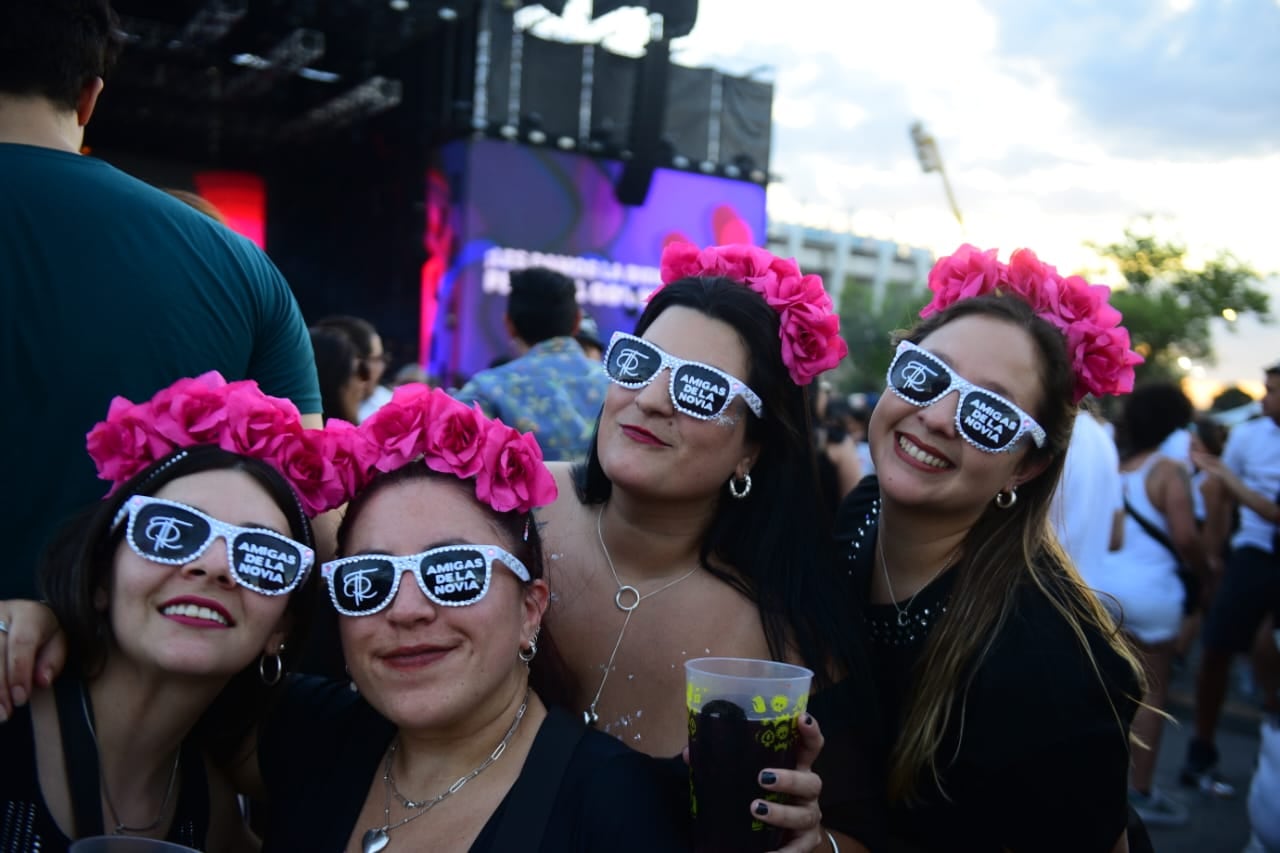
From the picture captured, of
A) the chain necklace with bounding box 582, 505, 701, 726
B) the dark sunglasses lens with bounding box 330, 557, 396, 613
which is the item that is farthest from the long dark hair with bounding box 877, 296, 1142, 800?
the dark sunglasses lens with bounding box 330, 557, 396, 613

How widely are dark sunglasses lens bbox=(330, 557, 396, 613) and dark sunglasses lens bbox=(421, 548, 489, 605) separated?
7 cm

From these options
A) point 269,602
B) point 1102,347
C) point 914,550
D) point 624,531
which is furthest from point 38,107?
point 1102,347

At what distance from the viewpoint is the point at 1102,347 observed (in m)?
2.66

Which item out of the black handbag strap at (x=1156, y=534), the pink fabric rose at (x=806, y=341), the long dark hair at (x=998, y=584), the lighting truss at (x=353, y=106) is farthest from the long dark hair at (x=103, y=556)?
the lighting truss at (x=353, y=106)

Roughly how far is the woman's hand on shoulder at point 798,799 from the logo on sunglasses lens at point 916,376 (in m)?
0.98

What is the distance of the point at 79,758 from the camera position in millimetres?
1883

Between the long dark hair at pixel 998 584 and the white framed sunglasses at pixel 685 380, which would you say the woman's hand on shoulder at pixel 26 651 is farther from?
the long dark hair at pixel 998 584

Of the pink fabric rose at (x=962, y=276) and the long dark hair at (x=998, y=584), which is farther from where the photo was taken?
the pink fabric rose at (x=962, y=276)

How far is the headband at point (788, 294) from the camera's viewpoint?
256 cm

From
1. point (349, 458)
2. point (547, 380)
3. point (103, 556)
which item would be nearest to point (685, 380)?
point (349, 458)

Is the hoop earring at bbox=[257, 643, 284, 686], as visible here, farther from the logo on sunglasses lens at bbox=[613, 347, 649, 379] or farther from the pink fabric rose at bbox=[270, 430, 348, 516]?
the logo on sunglasses lens at bbox=[613, 347, 649, 379]

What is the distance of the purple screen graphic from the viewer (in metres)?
13.5

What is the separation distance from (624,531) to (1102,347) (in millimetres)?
1248

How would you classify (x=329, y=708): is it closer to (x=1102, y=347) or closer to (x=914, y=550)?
(x=914, y=550)
